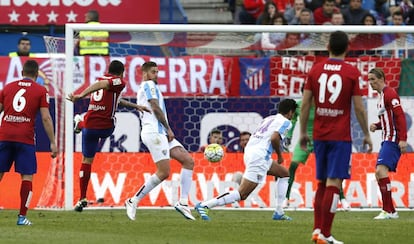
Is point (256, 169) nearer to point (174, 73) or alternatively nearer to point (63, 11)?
point (174, 73)

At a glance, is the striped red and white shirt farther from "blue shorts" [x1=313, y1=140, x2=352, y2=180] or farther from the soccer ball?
"blue shorts" [x1=313, y1=140, x2=352, y2=180]

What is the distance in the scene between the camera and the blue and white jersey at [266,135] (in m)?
15.7

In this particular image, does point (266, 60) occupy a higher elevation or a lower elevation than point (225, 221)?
higher

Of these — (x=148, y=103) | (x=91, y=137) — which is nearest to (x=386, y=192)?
(x=148, y=103)

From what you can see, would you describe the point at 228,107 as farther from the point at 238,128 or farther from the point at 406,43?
the point at 406,43

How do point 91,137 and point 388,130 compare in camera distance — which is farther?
point 91,137

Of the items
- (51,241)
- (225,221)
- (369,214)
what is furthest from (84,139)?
(51,241)

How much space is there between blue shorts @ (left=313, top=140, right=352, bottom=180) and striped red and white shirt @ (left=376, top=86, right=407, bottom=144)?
4442 millimetres

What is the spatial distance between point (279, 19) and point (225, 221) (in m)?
8.29

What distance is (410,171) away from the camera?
19.5 metres

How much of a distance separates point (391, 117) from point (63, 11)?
9.56 meters

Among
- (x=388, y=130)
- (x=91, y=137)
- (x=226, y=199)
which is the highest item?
(x=388, y=130)

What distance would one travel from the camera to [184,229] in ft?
45.3

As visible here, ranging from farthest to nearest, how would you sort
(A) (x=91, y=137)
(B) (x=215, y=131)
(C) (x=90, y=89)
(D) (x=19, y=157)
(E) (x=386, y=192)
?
1. (B) (x=215, y=131)
2. (A) (x=91, y=137)
3. (E) (x=386, y=192)
4. (C) (x=90, y=89)
5. (D) (x=19, y=157)
